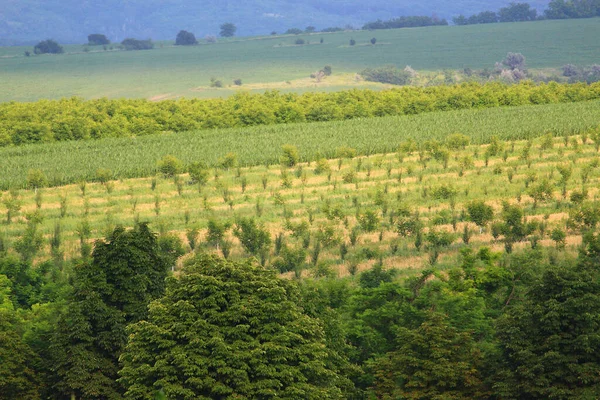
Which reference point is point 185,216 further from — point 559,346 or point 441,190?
point 559,346

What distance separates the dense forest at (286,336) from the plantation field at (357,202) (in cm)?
781

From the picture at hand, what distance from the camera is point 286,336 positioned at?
2228 cm

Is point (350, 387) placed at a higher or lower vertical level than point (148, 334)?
lower

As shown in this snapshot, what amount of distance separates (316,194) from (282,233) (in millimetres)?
8271

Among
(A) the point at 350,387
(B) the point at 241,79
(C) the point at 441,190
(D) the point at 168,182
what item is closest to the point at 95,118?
(D) the point at 168,182

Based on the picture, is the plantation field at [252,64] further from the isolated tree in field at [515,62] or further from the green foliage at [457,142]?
the green foliage at [457,142]

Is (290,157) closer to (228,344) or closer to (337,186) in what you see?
(337,186)

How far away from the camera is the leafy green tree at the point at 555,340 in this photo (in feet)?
75.9

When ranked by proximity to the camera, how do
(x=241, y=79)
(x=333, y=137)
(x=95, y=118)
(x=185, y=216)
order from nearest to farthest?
(x=185, y=216) → (x=333, y=137) → (x=95, y=118) → (x=241, y=79)

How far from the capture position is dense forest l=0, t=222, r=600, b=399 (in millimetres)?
21984

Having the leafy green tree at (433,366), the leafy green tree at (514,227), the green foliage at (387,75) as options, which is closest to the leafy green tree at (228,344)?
the leafy green tree at (433,366)

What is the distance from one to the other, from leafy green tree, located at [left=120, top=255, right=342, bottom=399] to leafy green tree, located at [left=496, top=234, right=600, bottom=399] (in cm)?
418

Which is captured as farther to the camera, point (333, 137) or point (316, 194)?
point (333, 137)

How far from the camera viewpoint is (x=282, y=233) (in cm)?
4125
